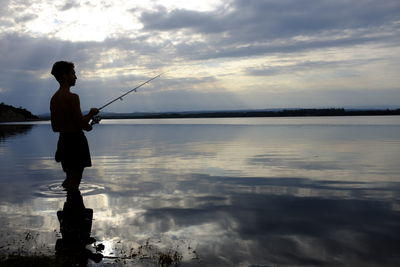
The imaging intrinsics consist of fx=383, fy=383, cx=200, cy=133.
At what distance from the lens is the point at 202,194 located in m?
9.59

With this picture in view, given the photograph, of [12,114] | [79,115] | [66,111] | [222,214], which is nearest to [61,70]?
[66,111]

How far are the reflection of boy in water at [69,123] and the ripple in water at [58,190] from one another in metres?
2.21

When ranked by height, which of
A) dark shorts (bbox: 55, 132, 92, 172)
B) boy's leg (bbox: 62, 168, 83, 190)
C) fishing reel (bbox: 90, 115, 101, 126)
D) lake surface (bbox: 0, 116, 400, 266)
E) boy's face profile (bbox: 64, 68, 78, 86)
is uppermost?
boy's face profile (bbox: 64, 68, 78, 86)

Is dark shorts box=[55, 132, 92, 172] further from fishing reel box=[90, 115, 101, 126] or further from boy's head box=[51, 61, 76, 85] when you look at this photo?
boy's head box=[51, 61, 76, 85]

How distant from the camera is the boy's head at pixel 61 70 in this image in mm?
7340

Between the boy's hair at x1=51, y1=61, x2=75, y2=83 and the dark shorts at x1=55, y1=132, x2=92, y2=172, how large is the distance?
1.10 m

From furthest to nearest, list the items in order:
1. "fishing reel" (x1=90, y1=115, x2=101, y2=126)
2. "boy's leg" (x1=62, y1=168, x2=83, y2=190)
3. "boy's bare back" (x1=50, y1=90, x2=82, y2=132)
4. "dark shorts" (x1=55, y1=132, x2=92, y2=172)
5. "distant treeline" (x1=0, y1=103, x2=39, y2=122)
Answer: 1. "distant treeline" (x1=0, y1=103, x2=39, y2=122)
2. "fishing reel" (x1=90, y1=115, x2=101, y2=126)
3. "boy's leg" (x1=62, y1=168, x2=83, y2=190)
4. "dark shorts" (x1=55, y1=132, x2=92, y2=172)
5. "boy's bare back" (x1=50, y1=90, x2=82, y2=132)

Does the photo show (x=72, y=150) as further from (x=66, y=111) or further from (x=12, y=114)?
(x=12, y=114)

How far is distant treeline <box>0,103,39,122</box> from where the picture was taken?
4433 inches

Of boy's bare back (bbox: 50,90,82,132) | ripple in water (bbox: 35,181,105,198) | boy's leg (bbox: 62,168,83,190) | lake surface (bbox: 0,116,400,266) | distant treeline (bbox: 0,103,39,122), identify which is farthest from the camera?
distant treeline (bbox: 0,103,39,122)

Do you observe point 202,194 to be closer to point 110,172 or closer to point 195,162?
point 110,172

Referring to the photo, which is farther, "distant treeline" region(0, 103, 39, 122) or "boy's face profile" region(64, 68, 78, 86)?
"distant treeline" region(0, 103, 39, 122)

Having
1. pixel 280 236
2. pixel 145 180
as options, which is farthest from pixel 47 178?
pixel 280 236

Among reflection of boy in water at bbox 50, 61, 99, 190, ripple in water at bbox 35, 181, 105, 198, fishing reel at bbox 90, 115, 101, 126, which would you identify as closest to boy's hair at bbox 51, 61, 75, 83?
reflection of boy in water at bbox 50, 61, 99, 190
